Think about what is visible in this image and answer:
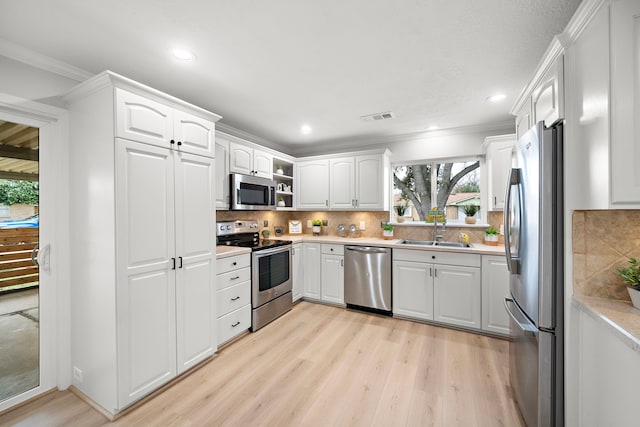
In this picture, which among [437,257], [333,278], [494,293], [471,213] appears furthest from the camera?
[333,278]

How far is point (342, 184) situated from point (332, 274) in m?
1.38

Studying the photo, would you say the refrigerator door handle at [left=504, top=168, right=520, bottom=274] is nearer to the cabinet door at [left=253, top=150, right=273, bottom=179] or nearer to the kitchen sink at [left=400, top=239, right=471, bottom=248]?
the kitchen sink at [left=400, top=239, right=471, bottom=248]

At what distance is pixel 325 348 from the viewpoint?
2611 mm

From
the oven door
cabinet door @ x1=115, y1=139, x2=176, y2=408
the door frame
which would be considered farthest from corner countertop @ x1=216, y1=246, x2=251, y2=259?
the door frame

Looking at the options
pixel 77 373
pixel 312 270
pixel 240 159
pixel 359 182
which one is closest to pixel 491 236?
pixel 359 182

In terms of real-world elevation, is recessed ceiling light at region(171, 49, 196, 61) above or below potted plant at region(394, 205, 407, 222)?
above

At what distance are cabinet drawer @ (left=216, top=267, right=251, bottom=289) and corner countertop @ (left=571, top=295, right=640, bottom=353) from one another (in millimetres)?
2582

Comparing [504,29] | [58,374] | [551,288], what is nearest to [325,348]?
[551,288]

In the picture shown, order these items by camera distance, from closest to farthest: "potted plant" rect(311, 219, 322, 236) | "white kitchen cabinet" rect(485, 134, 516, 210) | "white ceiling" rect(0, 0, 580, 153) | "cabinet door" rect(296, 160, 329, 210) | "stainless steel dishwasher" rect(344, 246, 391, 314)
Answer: "white ceiling" rect(0, 0, 580, 153) < "white kitchen cabinet" rect(485, 134, 516, 210) < "stainless steel dishwasher" rect(344, 246, 391, 314) < "cabinet door" rect(296, 160, 329, 210) < "potted plant" rect(311, 219, 322, 236)

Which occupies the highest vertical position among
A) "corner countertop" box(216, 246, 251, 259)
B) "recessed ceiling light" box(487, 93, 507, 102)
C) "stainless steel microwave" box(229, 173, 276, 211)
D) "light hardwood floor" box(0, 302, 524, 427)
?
"recessed ceiling light" box(487, 93, 507, 102)

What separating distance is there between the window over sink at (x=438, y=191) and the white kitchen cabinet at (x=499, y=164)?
1.44ft

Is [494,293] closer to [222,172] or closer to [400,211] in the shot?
[400,211]

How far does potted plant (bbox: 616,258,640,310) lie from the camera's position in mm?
1220

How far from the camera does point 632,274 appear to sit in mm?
1264
